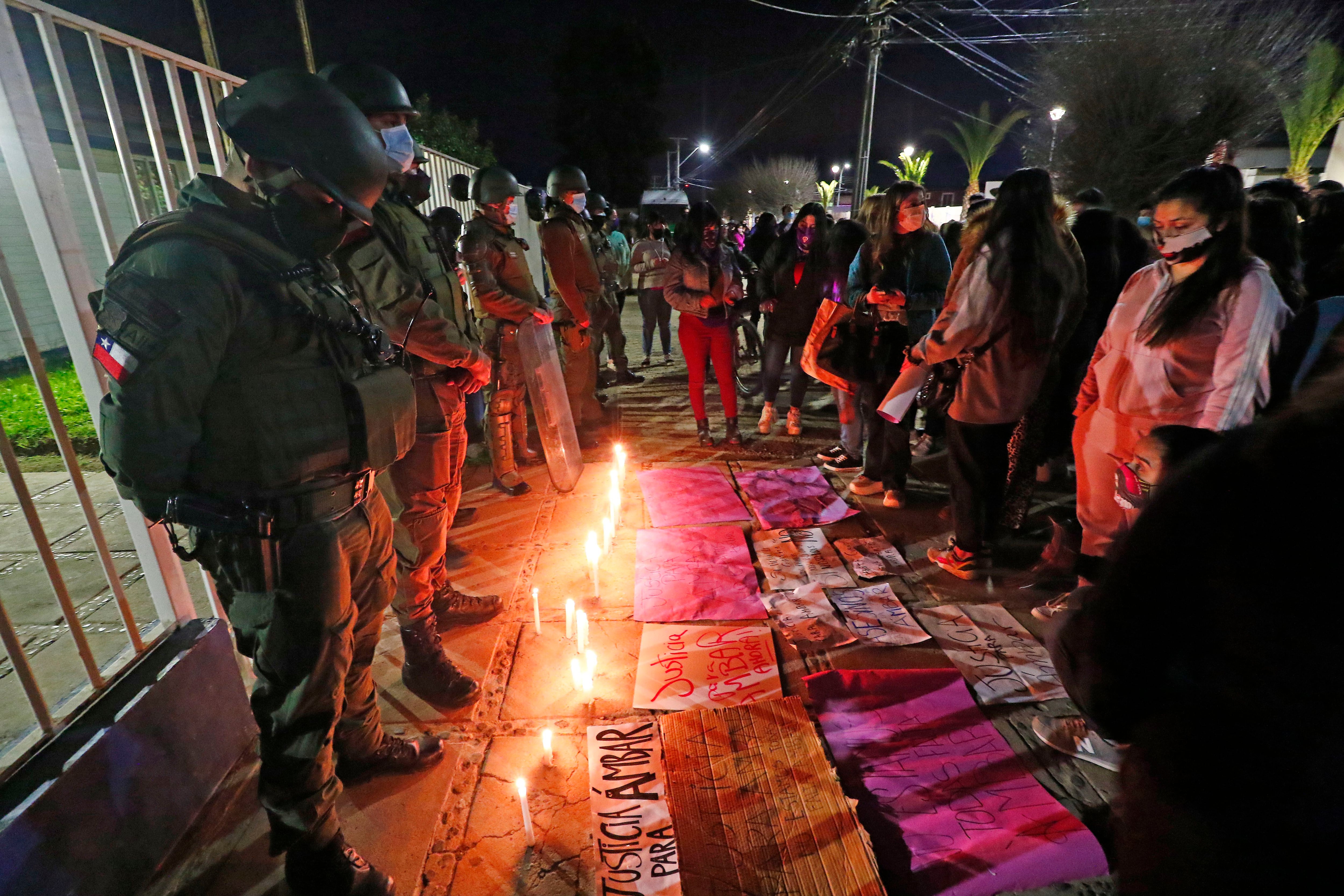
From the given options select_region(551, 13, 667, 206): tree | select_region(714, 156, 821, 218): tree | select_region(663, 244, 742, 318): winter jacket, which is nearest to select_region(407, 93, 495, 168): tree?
select_region(551, 13, 667, 206): tree

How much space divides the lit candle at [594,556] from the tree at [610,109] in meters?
30.3

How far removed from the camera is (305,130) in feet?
5.36

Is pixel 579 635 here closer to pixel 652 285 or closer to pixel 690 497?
pixel 690 497

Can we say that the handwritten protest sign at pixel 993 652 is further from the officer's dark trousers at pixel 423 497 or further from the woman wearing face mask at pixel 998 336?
the officer's dark trousers at pixel 423 497

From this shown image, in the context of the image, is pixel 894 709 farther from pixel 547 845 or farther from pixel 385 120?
pixel 385 120

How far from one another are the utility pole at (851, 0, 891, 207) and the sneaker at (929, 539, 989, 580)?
1150 centimetres

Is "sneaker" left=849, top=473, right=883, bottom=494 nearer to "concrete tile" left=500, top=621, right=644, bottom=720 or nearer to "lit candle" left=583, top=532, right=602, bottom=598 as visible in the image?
"lit candle" left=583, top=532, right=602, bottom=598

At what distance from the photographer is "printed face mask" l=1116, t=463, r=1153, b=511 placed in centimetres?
204

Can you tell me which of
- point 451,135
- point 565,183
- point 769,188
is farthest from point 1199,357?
point 769,188

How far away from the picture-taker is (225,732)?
2418 mm

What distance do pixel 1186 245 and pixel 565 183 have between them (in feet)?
16.7

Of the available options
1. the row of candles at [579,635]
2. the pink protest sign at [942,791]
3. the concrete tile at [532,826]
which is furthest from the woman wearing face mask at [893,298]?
the concrete tile at [532,826]

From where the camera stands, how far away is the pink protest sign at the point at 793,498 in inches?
175

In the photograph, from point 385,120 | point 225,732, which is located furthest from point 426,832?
point 385,120
